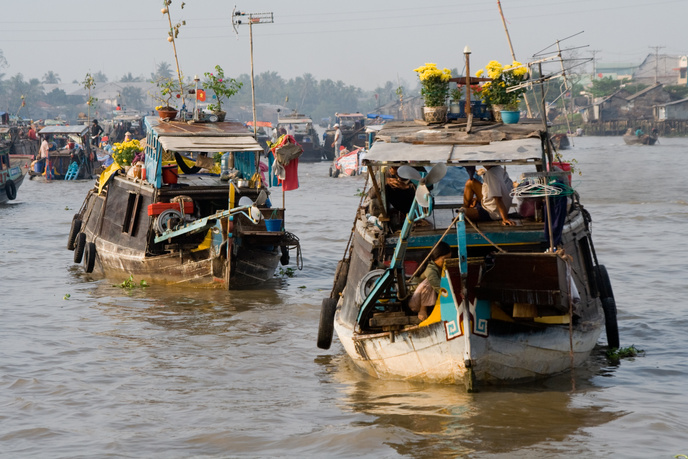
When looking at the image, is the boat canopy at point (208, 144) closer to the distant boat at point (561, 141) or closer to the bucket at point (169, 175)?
the bucket at point (169, 175)

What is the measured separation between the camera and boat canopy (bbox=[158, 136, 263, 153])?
1291 centimetres

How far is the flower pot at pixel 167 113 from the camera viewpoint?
14.6m

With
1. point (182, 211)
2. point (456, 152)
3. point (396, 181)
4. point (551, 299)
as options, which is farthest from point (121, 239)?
point (551, 299)

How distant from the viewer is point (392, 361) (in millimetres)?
8203

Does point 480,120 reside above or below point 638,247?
above

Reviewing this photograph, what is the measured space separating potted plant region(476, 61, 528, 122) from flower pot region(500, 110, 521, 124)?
6cm

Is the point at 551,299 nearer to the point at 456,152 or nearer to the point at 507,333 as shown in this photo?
the point at 507,333

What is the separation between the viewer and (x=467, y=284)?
7355mm

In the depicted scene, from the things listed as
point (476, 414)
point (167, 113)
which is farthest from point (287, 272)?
point (476, 414)

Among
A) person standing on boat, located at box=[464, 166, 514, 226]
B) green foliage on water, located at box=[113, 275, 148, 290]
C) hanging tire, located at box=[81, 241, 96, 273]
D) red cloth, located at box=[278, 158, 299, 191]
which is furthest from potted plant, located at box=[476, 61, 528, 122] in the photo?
hanging tire, located at box=[81, 241, 96, 273]

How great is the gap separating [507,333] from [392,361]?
1.16m

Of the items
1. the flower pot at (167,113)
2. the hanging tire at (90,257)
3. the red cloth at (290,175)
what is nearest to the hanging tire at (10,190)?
the hanging tire at (90,257)

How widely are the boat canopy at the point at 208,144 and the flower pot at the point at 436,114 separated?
4.19 m

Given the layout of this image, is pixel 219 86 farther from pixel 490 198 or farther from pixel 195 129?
pixel 490 198
